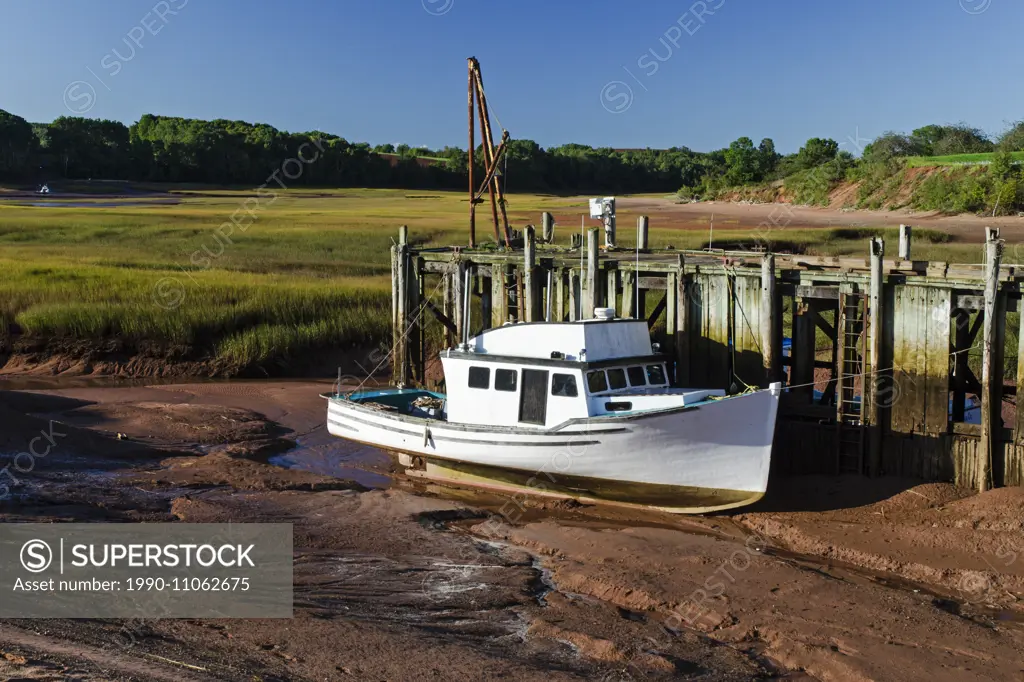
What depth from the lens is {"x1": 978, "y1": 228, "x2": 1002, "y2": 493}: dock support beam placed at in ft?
51.1

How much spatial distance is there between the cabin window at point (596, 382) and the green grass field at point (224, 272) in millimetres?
13496

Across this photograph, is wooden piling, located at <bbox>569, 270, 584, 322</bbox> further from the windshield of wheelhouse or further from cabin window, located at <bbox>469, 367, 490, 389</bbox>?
the windshield of wheelhouse

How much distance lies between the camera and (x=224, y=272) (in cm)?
3534

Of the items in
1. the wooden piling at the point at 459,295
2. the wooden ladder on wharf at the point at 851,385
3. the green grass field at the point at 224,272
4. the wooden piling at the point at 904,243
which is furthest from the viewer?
the green grass field at the point at 224,272

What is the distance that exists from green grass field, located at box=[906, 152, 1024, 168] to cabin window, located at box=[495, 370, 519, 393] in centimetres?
4143

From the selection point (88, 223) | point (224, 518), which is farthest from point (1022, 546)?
point (88, 223)

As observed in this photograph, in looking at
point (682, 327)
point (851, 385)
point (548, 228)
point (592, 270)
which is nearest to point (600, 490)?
point (682, 327)

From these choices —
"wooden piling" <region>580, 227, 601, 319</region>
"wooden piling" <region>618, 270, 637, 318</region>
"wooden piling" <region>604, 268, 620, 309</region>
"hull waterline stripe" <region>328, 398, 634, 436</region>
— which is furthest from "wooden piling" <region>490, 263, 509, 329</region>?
"hull waterline stripe" <region>328, 398, 634, 436</region>

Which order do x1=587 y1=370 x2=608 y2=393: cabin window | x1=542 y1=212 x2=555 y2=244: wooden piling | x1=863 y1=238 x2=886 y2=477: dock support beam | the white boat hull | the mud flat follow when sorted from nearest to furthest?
the mud flat
the white boat hull
x1=863 y1=238 x2=886 y2=477: dock support beam
x1=587 y1=370 x2=608 y2=393: cabin window
x1=542 y1=212 x2=555 y2=244: wooden piling

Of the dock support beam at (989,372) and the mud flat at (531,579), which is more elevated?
the dock support beam at (989,372)

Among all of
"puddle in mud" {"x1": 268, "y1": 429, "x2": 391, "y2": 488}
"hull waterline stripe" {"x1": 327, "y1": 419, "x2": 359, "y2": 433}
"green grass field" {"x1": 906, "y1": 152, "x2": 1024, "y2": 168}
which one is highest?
"green grass field" {"x1": 906, "y1": 152, "x2": 1024, "y2": 168}

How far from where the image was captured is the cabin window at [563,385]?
1702 cm

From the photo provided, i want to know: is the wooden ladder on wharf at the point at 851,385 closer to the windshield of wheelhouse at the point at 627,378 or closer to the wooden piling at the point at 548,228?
the windshield of wheelhouse at the point at 627,378

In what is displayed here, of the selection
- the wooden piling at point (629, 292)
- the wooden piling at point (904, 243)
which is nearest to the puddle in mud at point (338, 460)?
the wooden piling at point (629, 292)
